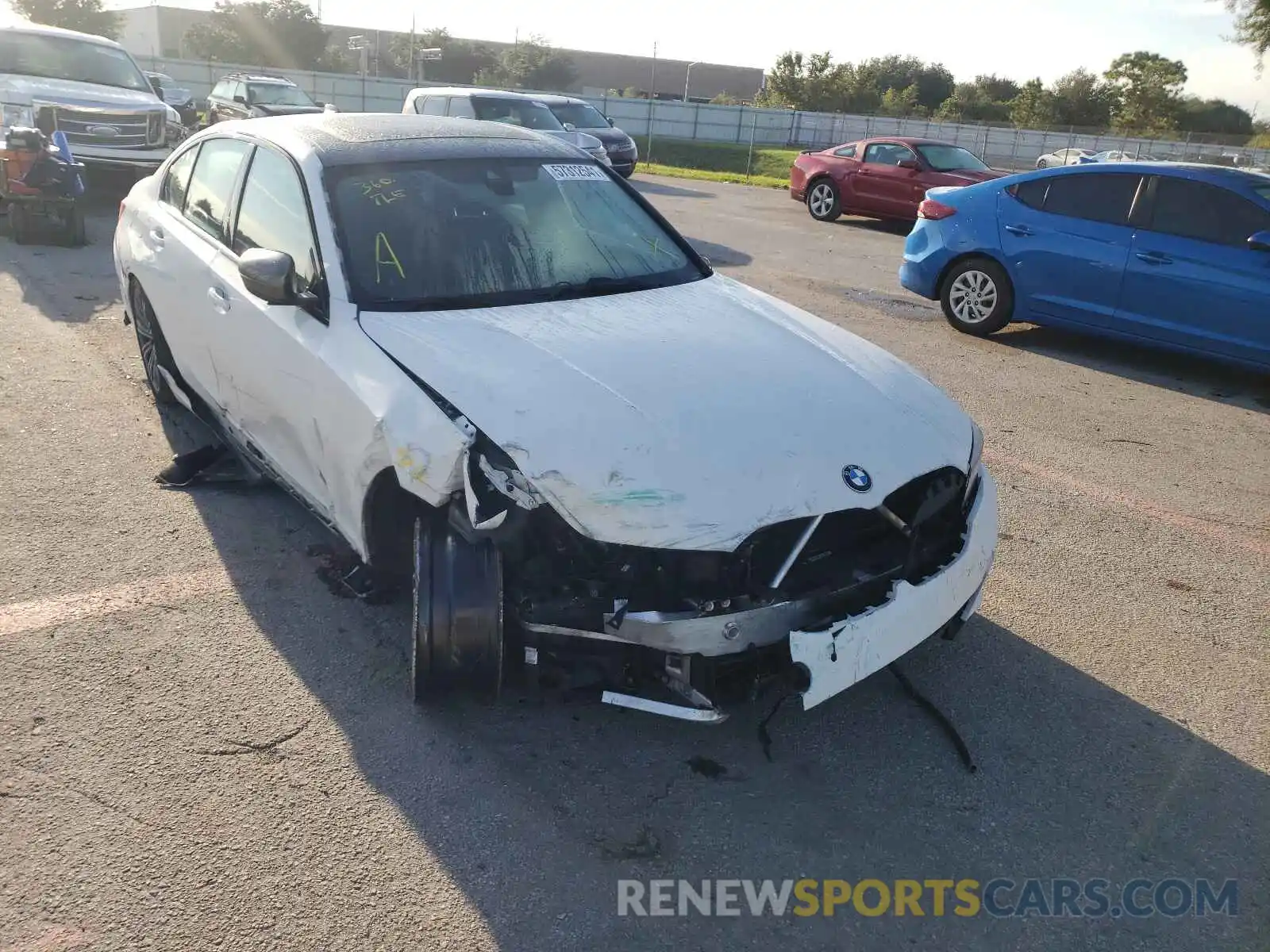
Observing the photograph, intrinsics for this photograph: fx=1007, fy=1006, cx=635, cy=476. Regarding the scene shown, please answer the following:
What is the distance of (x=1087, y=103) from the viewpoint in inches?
2259

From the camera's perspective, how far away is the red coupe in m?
15.5

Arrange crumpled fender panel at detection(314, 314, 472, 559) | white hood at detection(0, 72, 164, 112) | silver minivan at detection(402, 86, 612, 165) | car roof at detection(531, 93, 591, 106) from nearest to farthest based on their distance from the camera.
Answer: crumpled fender panel at detection(314, 314, 472, 559) < white hood at detection(0, 72, 164, 112) < silver minivan at detection(402, 86, 612, 165) < car roof at detection(531, 93, 591, 106)

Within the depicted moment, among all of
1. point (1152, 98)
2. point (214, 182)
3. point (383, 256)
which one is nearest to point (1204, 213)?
point (383, 256)

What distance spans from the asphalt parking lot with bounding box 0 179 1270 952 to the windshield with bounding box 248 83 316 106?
1807 cm

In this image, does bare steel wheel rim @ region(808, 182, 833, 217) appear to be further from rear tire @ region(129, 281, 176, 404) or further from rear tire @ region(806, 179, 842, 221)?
rear tire @ region(129, 281, 176, 404)

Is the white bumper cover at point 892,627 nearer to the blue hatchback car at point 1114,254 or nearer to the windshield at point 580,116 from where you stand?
the blue hatchback car at point 1114,254

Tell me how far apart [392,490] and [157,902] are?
1.32m

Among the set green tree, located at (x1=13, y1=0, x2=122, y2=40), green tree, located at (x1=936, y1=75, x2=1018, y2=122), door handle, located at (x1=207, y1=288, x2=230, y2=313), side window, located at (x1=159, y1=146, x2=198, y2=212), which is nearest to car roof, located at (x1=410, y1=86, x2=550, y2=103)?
side window, located at (x1=159, y1=146, x2=198, y2=212)

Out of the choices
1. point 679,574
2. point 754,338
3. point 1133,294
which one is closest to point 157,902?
point 679,574

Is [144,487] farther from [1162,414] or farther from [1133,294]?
[1133,294]

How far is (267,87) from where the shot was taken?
69.3 ft

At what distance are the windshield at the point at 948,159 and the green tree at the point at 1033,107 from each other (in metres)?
44.5

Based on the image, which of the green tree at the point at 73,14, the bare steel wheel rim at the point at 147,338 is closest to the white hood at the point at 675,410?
the bare steel wheel rim at the point at 147,338

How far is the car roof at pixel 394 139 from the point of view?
4051mm
